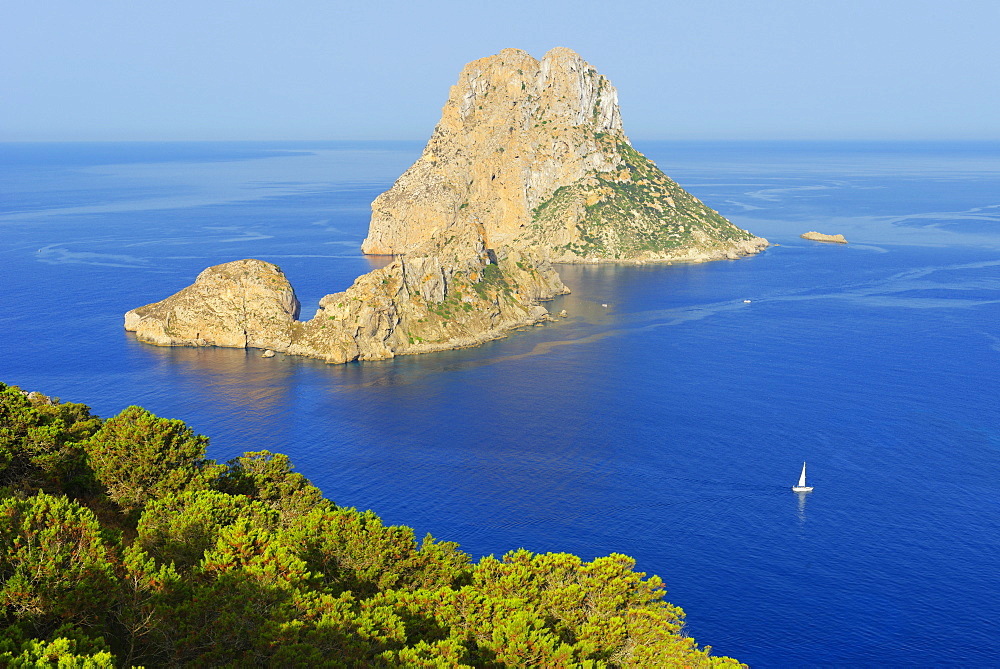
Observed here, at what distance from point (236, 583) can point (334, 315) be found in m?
108

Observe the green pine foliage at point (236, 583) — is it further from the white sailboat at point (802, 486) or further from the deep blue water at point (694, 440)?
the white sailboat at point (802, 486)

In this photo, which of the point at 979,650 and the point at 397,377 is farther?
the point at 397,377

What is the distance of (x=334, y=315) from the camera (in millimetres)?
141250

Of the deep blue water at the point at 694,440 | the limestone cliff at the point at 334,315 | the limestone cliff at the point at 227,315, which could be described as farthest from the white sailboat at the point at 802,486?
the limestone cliff at the point at 227,315

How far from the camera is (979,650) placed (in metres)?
63.4

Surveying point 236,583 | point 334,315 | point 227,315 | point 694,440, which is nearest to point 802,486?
point 694,440

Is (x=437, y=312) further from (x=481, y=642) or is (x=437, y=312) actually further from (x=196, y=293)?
(x=481, y=642)

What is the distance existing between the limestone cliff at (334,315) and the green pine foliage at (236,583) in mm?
82768

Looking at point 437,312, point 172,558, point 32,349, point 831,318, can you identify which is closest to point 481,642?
point 172,558

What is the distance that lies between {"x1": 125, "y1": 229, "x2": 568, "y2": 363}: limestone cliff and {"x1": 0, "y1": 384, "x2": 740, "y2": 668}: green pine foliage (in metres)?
82.8

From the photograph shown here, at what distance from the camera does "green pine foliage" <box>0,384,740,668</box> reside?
31234 millimetres

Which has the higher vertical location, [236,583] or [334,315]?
[236,583]

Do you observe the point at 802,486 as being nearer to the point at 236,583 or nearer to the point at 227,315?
the point at 236,583

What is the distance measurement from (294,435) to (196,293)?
49.2 metres
